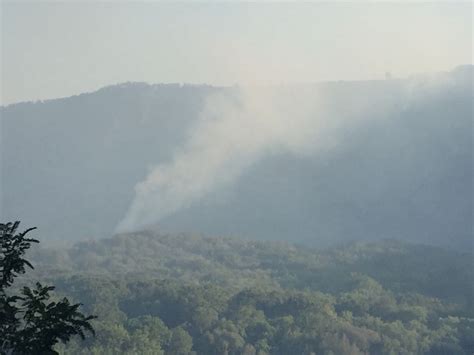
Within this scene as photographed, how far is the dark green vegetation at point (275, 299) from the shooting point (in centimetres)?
8981

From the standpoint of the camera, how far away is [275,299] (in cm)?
10831

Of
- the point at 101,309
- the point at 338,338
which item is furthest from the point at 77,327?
the point at 101,309

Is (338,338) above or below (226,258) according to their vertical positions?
below

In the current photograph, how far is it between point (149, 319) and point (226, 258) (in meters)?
73.5

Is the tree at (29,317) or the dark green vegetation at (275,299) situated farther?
the dark green vegetation at (275,299)

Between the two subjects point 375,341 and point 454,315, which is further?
point 454,315

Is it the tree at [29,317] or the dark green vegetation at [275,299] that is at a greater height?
the dark green vegetation at [275,299]

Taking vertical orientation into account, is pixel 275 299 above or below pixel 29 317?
above

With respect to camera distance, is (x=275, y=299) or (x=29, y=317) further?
(x=275, y=299)

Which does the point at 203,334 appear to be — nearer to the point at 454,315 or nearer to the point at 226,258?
the point at 454,315

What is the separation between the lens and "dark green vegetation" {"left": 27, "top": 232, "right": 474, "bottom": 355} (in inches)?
3536

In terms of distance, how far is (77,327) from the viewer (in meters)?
20.3

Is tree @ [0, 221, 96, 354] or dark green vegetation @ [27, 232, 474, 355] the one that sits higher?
dark green vegetation @ [27, 232, 474, 355]

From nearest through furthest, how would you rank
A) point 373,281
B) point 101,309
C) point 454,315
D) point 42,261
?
point 101,309 → point 454,315 → point 373,281 → point 42,261
